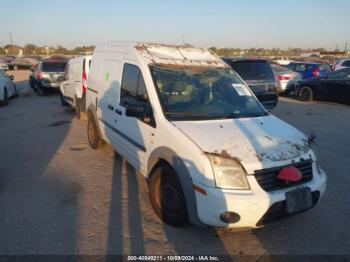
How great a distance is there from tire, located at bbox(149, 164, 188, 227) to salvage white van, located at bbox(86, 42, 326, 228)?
0.04ft

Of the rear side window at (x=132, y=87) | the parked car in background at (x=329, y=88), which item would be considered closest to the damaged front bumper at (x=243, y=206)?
the rear side window at (x=132, y=87)

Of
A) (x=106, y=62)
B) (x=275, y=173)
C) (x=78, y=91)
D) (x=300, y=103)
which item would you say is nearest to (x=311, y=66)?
(x=300, y=103)

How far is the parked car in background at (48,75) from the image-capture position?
51.9 ft

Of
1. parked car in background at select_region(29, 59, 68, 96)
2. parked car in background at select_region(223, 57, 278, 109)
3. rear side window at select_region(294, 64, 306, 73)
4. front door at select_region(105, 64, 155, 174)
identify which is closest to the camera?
front door at select_region(105, 64, 155, 174)

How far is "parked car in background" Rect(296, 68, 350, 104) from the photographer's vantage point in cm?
1238

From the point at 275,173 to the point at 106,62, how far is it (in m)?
3.69

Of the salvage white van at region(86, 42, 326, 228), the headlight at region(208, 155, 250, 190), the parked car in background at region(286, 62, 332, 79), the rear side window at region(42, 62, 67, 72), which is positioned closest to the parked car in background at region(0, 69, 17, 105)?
the rear side window at region(42, 62, 67, 72)

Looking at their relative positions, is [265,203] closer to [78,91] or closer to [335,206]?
[335,206]

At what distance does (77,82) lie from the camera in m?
9.54

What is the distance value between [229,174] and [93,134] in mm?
3994

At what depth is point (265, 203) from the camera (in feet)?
10.4

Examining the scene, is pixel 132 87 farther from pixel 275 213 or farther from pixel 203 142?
pixel 275 213

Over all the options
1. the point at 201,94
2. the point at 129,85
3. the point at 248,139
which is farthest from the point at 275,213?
the point at 129,85

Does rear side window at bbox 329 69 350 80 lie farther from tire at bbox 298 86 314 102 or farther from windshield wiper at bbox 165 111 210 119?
windshield wiper at bbox 165 111 210 119
